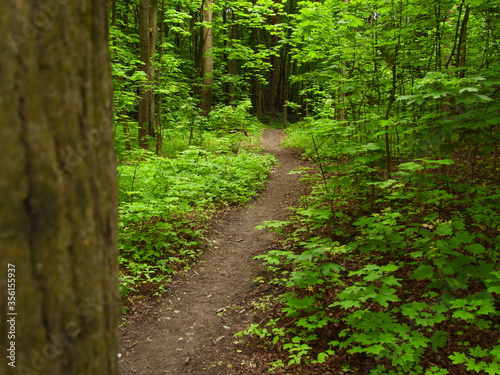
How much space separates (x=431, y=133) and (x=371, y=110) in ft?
10.9

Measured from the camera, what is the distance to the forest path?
3.48 meters

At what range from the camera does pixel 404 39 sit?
6016mm

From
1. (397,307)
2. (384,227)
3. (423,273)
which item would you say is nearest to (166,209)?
(384,227)

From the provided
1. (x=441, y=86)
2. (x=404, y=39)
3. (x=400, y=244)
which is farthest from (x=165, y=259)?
(x=404, y=39)

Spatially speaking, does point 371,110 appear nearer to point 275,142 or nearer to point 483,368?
point 483,368

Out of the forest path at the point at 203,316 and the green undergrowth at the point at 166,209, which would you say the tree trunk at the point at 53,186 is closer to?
the forest path at the point at 203,316

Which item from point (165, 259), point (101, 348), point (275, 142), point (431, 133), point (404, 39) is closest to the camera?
point (101, 348)

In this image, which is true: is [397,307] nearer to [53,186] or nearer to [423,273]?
[423,273]

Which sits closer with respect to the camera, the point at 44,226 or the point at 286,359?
the point at 44,226

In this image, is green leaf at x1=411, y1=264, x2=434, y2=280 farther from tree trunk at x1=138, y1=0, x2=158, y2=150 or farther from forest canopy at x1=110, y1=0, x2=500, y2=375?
tree trunk at x1=138, y1=0, x2=158, y2=150

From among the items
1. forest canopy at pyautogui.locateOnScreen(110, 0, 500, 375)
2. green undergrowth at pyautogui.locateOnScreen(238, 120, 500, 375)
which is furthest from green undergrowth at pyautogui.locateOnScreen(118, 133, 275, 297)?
green undergrowth at pyautogui.locateOnScreen(238, 120, 500, 375)

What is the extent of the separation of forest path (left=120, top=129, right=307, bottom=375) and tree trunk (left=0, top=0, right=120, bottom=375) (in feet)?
9.09

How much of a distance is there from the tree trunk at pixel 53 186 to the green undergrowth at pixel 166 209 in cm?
369

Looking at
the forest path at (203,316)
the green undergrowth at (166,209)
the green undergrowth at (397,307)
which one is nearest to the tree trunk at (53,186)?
the green undergrowth at (397,307)
